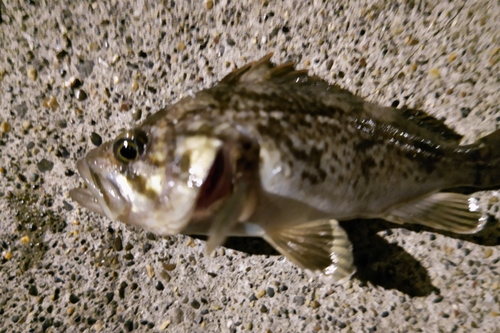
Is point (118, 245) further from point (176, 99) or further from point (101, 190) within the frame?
point (176, 99)

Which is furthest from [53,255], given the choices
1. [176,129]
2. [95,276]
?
[176,129]

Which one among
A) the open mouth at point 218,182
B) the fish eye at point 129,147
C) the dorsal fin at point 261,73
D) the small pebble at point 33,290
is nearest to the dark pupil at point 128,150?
the fish eye at point 129,147

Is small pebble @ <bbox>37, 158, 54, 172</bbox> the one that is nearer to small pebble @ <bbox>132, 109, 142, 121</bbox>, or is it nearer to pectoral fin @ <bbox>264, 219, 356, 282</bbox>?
small pebble @ <bbox>132, 109, 142, 121</bbox>

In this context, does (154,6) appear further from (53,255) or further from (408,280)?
(408,280)

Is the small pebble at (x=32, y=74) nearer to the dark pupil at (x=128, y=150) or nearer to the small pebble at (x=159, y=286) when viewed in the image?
the dark pupil at (x=128, y=150)

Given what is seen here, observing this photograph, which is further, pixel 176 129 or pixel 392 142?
pixel 392 142

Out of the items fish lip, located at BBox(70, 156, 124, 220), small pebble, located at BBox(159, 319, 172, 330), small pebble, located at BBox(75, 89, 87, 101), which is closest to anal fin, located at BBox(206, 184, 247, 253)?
fish lip, located at BBox(70, 156, 124, 220)

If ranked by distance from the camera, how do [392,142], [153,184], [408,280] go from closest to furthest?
[153,184] → [392,142] → [408,280]
